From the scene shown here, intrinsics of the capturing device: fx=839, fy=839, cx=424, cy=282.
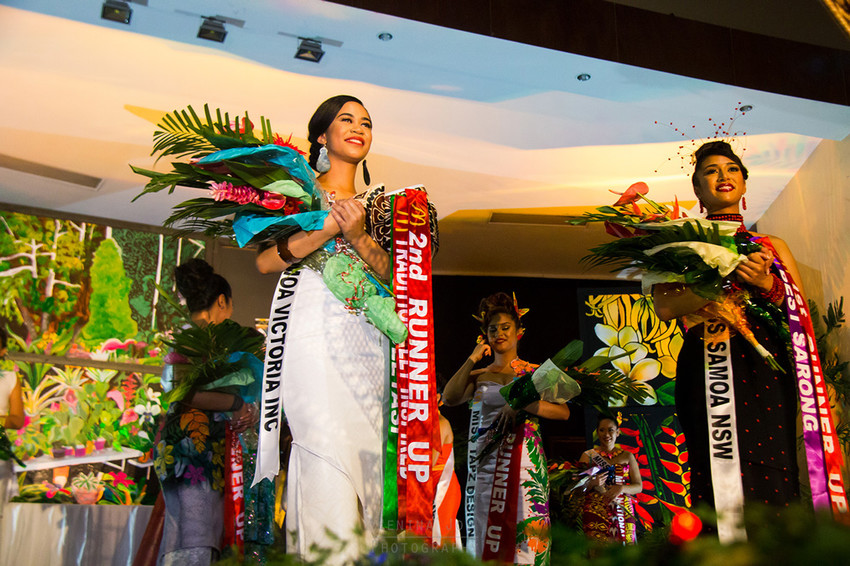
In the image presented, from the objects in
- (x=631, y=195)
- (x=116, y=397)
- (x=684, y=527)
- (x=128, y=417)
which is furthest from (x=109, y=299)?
(x=684, y=527)

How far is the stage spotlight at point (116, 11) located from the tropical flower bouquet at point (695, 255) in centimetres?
240

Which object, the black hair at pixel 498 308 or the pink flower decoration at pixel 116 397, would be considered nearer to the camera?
the black hair at pixel 498 308

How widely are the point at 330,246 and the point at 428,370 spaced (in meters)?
0.46

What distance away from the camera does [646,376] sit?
6676 millimetres

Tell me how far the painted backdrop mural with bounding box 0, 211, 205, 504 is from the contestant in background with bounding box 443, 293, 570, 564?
209 cm

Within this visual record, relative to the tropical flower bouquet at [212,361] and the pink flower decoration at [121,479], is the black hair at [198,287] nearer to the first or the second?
the tropical flower bouquet at [212,361]

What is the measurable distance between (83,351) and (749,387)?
13.1 ft

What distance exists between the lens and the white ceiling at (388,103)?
159 inches

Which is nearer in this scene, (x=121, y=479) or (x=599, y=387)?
(x=599, y=387)

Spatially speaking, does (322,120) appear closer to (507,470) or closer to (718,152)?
(718,152)

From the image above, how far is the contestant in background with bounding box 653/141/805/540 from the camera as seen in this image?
2500mm

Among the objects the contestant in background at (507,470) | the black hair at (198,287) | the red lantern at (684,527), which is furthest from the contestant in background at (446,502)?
the red lantern at (684,527)

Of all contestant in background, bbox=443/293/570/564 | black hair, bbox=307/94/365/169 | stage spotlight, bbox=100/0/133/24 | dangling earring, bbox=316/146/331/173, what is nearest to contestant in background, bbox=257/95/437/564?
dangling earring, bbox=316/146/331/173

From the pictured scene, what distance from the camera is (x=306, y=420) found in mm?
2193
